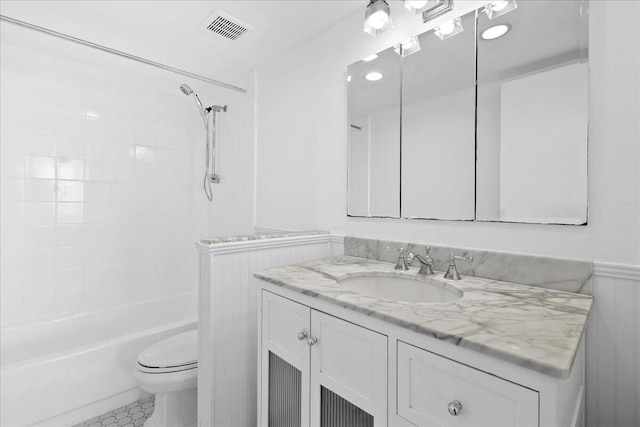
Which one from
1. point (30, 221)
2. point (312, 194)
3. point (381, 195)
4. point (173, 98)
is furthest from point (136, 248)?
point (381, 195)

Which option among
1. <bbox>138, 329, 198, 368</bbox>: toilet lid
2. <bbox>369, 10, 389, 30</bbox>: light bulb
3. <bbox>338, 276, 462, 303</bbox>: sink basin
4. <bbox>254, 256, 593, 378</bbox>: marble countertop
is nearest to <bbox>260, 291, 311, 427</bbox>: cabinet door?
<bbox>254, 256, 593, 378</bbox>: marble countertop

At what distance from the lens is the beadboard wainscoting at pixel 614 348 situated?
0.91 m

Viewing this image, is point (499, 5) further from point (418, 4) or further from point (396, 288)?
point (396, 288)

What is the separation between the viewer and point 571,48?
3.33 ft

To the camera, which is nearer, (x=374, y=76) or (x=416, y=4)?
(x=416, y=4)

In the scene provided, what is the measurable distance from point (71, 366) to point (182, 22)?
6.73 feet

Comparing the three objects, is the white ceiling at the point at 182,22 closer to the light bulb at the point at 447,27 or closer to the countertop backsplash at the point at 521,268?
the light bulb at the point at 447,27

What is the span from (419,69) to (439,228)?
74 cm

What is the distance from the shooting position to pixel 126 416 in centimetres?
180

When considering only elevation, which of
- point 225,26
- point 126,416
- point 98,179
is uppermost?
point 225,26

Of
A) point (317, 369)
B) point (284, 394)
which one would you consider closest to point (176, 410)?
point (284, 394)

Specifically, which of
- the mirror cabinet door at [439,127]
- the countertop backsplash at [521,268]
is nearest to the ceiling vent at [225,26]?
the mirror cabinet door at [439,127]

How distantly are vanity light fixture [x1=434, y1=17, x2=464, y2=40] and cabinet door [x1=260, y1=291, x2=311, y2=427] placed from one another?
4.18 feet

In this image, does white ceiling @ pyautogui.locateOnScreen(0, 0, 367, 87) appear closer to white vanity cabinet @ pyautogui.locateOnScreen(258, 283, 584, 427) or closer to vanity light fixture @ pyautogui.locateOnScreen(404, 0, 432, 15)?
vanity light fixture @ pyautogui.locateOnScreen(404, 0, 432, 15)
